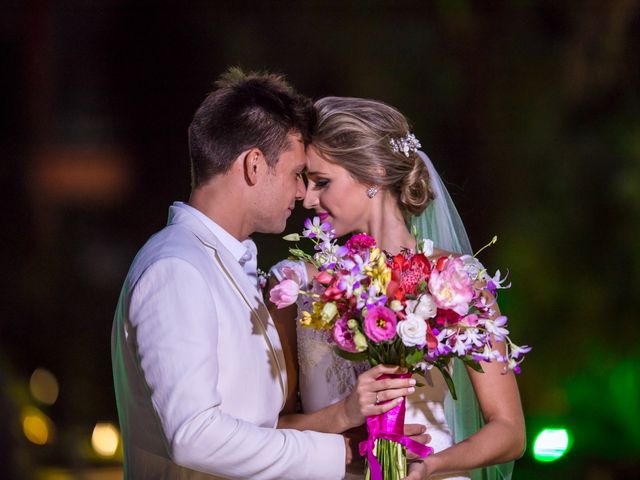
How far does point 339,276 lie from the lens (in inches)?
78.0

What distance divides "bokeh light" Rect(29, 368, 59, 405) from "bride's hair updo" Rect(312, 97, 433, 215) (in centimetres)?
285

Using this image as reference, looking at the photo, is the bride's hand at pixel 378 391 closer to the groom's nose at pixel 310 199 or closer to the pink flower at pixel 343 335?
the pink flower at pixel 343 335

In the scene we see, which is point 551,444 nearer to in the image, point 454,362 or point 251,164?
point 454,362

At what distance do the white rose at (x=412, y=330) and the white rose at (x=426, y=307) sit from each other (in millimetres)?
25

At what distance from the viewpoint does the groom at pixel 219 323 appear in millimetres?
1902

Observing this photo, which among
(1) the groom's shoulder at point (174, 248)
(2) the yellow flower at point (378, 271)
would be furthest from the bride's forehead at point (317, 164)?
(2) the yellow flower at point (378, 271)

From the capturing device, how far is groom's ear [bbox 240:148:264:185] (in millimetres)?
2295

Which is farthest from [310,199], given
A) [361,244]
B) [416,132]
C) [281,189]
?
[416,132]

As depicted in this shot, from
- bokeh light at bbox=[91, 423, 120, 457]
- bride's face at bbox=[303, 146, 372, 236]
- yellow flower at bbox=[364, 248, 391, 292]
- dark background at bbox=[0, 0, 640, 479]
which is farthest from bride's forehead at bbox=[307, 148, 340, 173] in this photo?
bokeh light at bbox=[91, 423, 120, 457]

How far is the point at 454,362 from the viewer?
287 cm

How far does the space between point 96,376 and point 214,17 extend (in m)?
2.12

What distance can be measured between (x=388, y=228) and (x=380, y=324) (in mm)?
895

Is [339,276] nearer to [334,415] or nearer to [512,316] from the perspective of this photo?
[334,415]

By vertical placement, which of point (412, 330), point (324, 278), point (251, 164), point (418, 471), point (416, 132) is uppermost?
point (416, 132)
